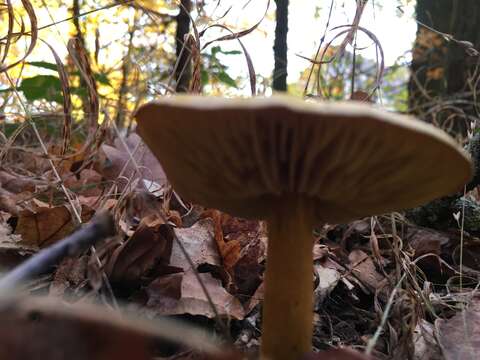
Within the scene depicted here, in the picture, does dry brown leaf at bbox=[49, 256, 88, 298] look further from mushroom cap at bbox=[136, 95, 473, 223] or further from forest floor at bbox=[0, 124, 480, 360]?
mushroom cap at bbox=[136, 95, 473, 223]

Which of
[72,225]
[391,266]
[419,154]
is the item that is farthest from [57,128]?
[419,154]

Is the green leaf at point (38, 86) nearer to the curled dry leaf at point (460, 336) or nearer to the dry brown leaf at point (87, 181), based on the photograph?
the dry brown leaf at point (87, 181)

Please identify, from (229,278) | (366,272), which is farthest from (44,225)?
(366,272)

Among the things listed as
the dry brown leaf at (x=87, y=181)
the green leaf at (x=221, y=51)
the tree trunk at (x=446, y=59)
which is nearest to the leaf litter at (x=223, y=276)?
the dry brown leaf at (x=87, y=181)

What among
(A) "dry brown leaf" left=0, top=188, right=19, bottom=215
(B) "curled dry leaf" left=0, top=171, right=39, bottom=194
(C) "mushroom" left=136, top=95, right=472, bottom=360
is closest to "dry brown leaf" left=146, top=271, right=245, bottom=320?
(C) "mushroom" left=136, top=95, right=472, bottom=360

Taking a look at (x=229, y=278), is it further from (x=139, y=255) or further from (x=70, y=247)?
(x=70, y=247)

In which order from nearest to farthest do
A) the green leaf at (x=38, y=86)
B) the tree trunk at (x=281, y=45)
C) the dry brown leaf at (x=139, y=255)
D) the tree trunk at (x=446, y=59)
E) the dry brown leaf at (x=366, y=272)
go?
the dry brown leaf at (x=139, y=255)
the dry brown leaf at (x=366, y=272)
the tree trunk at (x=281, y=45)
the green leaf at (x=38, y=86)
the tree trunk at (x=446, y=59)
